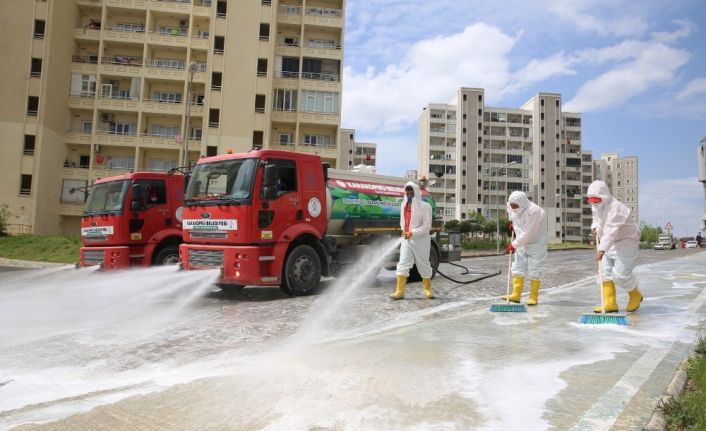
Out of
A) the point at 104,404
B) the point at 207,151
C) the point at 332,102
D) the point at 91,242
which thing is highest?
the point at 332,102

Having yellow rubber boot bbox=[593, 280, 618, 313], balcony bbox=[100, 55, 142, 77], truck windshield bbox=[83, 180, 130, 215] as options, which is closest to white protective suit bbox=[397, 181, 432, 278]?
yellow rubber boot bbox=[593, 280, 618, 313]

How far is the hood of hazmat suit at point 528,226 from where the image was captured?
29.0 feet

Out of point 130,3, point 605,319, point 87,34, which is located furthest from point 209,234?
point 130,3

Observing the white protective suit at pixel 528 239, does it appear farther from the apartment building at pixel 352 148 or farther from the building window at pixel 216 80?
the apartment building at pixel 352 148

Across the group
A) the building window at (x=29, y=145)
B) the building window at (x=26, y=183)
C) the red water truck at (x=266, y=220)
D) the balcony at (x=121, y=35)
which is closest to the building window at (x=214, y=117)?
the balcony at (x=121, y=35)

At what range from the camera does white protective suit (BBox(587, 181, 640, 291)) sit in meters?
7.75

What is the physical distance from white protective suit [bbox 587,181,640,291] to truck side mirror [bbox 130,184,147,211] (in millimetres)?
9279

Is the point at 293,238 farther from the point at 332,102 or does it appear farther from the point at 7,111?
the point at 7,111

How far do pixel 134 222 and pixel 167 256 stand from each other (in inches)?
41.6

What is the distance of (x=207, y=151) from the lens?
42812 mm

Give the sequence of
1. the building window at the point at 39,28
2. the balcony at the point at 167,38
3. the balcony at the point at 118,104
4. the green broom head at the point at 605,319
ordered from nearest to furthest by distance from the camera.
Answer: the green broom head at the point at 605,319, the building window at the point at 39,28, the balcony at the point at 118,104, the balcony at the point at 167,38

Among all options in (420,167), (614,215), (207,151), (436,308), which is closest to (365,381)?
(436,308)

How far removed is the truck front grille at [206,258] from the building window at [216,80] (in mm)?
35435

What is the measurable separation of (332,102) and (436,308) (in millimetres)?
37584
